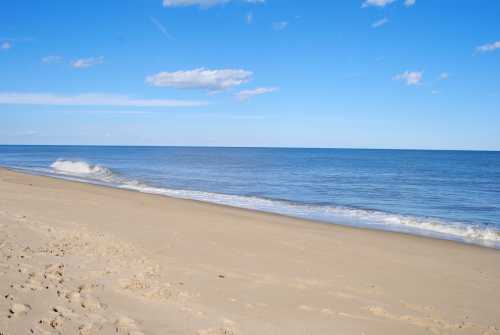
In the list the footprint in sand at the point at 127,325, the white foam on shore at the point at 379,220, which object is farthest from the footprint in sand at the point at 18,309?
the white foam on shore at the point at 379,220

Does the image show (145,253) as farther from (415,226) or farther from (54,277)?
(415,226)

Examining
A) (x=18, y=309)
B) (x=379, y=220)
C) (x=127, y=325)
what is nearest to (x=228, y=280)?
(x=127, y=325)

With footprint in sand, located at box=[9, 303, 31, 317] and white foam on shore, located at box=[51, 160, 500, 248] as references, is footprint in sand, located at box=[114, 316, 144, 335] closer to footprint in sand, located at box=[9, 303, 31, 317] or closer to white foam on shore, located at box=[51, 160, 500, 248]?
footprint in sand, located at box=[9, 303, 31, 317]

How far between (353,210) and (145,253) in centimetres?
1284

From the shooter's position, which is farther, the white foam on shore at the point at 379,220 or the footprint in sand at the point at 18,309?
the white foam on shore at the point at 379,220

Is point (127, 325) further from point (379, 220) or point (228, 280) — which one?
point (379, 220)

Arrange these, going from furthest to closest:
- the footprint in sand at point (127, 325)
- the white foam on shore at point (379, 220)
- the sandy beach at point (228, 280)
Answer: the white foam on shore at point (379, 220) → the sandy beach at point (228, 280) → the footprint in sand at point (127, 325)

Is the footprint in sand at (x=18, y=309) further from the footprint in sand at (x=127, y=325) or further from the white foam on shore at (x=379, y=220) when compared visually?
the white foam on shore at (x=379, y=220)

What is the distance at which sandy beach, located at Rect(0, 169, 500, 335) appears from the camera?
17.0 ft

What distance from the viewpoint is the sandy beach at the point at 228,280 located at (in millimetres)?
5168

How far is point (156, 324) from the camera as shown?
4.95 m

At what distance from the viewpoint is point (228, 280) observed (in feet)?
23.5

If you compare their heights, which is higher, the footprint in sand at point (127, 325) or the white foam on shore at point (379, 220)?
the footprint in sand at point (127, 325)

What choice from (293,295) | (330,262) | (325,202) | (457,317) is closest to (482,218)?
(325,202)
